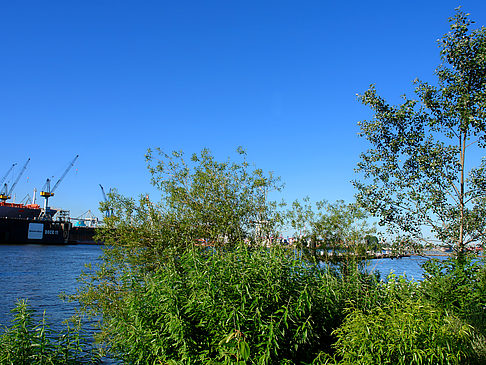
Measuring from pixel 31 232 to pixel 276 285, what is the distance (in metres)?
162

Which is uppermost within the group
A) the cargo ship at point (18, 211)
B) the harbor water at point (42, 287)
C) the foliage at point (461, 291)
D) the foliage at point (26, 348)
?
the cargo ship at point (18, 211)

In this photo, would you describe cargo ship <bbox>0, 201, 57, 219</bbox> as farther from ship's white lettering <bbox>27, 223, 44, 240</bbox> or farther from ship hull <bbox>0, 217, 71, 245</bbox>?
ship's white lettering <bbox>27, 223, 44, 240</bbox>

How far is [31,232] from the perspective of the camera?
490ft

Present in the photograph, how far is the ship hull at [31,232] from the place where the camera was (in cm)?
14238

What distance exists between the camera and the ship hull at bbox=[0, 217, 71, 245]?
142375mm

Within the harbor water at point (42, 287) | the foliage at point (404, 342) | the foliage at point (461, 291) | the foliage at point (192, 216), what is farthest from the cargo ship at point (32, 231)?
the foliage at point (404, 342)

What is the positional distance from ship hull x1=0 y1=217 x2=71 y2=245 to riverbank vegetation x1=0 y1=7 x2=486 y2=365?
146 m

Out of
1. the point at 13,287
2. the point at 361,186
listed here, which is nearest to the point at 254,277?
the point at 361,186

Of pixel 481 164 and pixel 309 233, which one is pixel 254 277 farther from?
pixel 309 233

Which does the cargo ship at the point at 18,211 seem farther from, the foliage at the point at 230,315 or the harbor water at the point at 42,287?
the foliage at the point at 230,315

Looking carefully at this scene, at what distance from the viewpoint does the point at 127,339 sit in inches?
345

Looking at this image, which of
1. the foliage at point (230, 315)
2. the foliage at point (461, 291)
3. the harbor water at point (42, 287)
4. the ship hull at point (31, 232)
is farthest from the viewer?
the ship hull at point (31, 232)

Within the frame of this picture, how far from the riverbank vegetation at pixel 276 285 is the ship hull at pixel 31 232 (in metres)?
146

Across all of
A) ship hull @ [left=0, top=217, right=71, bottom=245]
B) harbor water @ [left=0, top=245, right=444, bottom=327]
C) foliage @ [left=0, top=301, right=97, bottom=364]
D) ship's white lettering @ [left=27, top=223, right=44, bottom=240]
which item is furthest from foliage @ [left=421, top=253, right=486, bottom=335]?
ship's white lettering @ [left=27, top=223, right=44, bottom=240]
